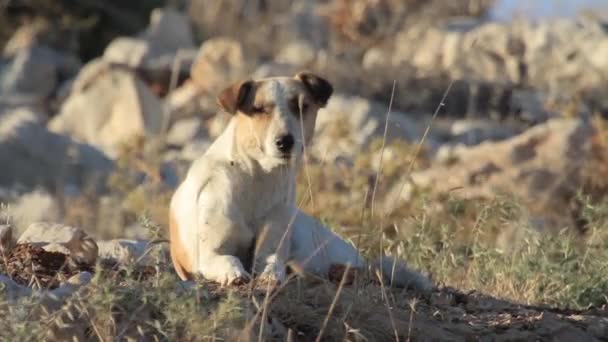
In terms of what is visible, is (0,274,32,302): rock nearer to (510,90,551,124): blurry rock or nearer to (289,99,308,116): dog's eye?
(289,99,308,116): dog's eye

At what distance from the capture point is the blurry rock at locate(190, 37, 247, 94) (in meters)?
22.5

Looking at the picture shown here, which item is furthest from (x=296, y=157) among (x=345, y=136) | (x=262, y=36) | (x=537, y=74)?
(x=262, y=36)

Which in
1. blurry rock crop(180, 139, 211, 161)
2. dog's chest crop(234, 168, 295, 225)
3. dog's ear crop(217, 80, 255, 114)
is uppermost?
dog's ear crop(217, 80, 255, 114)

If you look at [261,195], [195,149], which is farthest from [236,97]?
[195,149]

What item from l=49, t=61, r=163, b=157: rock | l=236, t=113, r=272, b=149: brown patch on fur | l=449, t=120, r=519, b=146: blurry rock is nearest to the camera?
l=236, t=113, r=272, b=149: brown patch on fur

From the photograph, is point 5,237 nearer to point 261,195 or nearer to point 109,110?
point 261,195

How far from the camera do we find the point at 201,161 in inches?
297

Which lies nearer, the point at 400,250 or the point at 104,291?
the point at 104,291

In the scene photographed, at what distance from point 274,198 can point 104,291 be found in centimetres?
192

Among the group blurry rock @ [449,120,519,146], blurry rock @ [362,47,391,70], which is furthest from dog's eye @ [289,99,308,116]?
blurry rock @ [362,47,391,70]

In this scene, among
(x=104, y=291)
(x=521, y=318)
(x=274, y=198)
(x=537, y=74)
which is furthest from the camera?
(x=537, y=74)

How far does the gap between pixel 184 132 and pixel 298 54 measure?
16.3ft

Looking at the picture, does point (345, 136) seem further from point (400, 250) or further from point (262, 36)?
point (262, 36)

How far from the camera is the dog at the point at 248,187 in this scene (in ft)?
23.7
